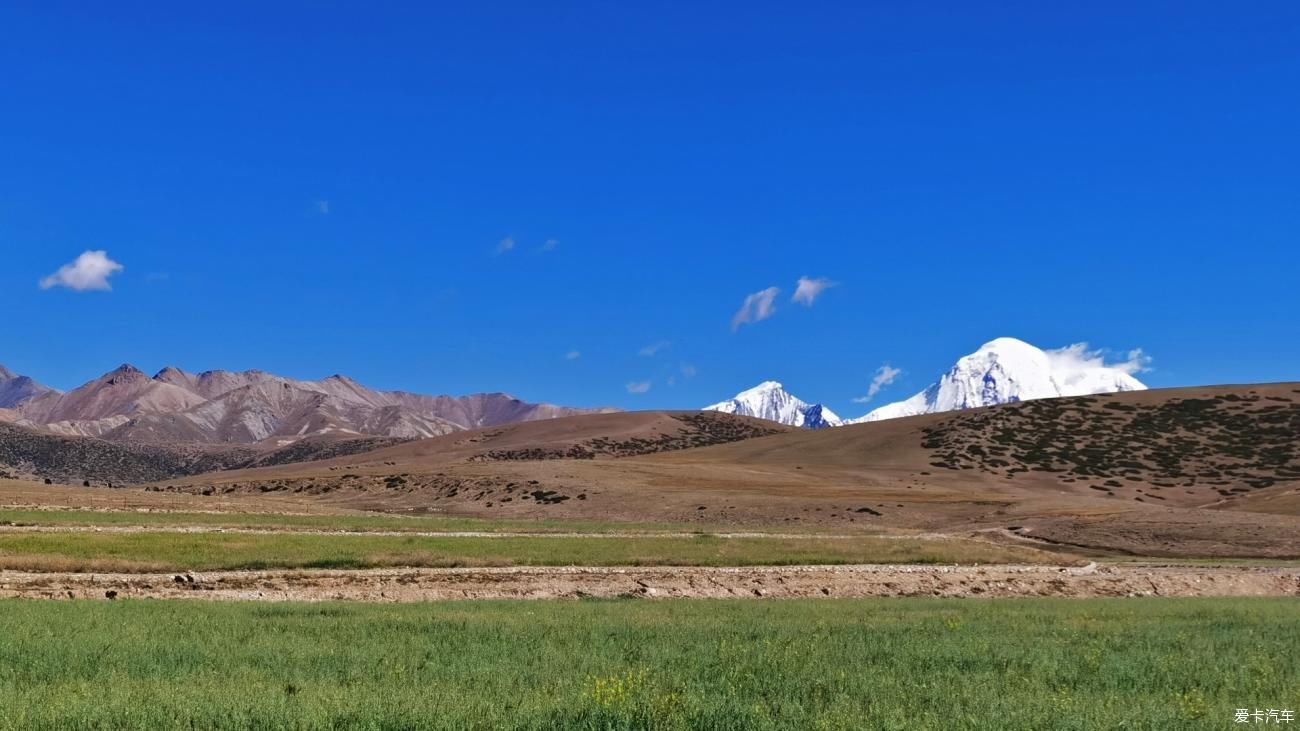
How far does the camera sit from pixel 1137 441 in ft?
453

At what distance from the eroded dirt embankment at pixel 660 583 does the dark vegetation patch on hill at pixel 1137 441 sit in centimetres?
7049

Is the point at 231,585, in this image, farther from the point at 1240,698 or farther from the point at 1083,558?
the point at 1083,558

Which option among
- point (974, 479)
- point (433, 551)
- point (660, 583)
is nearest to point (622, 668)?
point (660, 583)

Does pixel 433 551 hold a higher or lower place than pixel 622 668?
lower

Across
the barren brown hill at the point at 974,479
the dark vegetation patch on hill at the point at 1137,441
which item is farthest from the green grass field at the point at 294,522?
the dark vegetation patch on hill at the point at 1137,441

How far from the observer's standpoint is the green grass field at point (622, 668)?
11.2 metres

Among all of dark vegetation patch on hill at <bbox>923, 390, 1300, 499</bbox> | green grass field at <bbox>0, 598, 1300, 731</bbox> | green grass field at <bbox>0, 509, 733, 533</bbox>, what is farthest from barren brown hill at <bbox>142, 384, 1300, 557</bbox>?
green grass field at <bbox>0, 598, 1300, 731</bbox>

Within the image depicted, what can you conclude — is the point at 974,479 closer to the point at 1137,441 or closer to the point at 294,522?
the point at 1137,441

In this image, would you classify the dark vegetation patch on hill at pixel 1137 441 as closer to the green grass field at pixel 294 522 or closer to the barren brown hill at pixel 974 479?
the barren brown hill at pixel 974 479

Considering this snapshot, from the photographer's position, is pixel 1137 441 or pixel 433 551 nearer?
pixel 433 551

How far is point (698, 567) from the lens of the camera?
44531 mm

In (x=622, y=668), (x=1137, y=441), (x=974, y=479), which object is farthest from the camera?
(x=1137, y=441)

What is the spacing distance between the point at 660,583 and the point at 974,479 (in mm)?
94533

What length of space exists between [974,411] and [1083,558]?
392 feet
